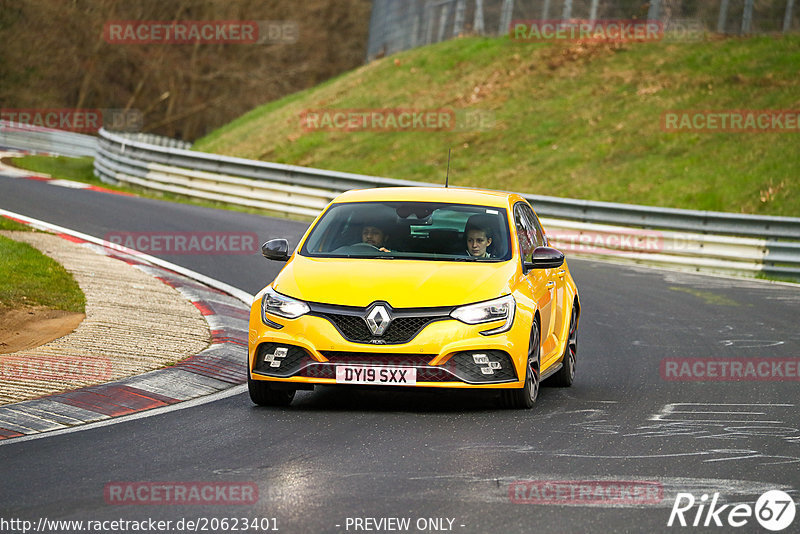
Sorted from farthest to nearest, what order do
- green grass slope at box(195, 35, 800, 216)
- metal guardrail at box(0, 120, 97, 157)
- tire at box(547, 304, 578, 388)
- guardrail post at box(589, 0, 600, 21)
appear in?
metal guardrail at box(0, 120, 97, 157), guardrail post at box(589, 0, 600, 21), green grass slope at box(195, 35, 800, 216), tire at box(547, 304, 578, 388)

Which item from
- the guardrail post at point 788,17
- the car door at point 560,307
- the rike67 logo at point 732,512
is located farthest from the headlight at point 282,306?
the guardrail post at point 788,17

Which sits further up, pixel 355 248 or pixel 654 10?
pixel 654 10

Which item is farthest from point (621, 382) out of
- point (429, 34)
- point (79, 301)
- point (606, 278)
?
point (429, 34)

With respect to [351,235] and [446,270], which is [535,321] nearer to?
[446,270]

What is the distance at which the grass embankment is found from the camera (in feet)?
42.0

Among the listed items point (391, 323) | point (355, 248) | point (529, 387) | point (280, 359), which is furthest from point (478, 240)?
point (280, 359)

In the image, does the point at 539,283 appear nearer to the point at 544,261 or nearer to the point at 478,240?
the point at 544,261

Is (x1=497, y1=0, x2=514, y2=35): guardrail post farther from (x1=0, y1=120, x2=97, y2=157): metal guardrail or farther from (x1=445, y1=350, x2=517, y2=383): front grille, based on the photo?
(x1=445, y1=350, x2=517, y2=383): front grille

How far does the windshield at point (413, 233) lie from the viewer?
978cm

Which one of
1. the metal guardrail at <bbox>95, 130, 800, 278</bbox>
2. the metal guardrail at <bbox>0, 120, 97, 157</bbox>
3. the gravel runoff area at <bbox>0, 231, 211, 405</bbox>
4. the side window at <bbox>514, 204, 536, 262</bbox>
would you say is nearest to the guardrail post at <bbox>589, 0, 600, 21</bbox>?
the metal guardrail at <bbox>95, 130, 800, 278</bbox>

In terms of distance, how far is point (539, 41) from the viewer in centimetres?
3781

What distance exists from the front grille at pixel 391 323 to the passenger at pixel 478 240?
1.05 m

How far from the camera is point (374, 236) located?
9.98m

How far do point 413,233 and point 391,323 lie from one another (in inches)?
55.6
